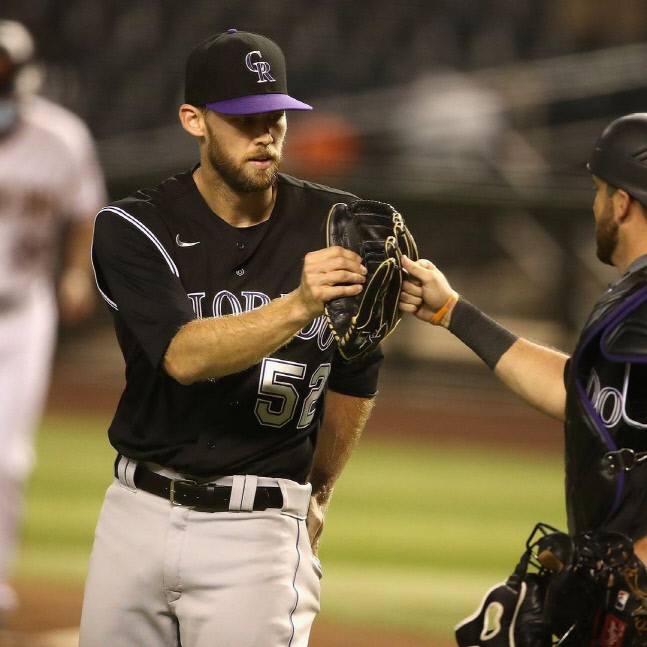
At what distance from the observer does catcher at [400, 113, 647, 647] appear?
9.30 feet

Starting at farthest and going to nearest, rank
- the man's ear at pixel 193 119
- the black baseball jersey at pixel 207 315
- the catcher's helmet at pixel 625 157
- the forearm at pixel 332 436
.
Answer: the forearm at pixel 332 436, the man's ear at pixel 193 119, the black baseball jersey at pixel 207 315, the catcher's helmet at pixel 625 157

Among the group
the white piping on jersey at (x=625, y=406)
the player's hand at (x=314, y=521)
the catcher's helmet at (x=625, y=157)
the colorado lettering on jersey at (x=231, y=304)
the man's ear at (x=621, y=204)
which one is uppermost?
the catcher's helmet at (x=625, y=157)

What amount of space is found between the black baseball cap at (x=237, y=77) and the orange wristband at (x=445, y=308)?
70cm

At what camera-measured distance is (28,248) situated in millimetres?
6074

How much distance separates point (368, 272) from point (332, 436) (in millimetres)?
915

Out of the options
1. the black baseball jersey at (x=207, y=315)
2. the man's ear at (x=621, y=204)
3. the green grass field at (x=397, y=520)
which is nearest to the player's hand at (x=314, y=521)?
the black baseball jersey at (x=207, y=315)

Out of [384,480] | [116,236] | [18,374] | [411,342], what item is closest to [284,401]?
[116,236]

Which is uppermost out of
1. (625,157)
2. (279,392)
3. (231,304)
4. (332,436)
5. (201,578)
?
(625,157)

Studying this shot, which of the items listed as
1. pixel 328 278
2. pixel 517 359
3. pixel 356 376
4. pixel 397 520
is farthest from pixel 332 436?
pixel 397 520

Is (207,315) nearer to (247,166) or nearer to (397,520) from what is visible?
(247,166)

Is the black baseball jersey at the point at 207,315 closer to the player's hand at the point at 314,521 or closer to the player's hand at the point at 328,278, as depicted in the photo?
the player's hand at the point at 314,521

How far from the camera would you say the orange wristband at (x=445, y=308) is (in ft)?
11.7

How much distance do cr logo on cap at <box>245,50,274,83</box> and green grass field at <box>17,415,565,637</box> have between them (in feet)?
11.3

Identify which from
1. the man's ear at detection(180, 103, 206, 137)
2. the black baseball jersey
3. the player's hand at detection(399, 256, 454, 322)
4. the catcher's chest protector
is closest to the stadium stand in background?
the player's hand at detection(399, 256, 454, 322)
